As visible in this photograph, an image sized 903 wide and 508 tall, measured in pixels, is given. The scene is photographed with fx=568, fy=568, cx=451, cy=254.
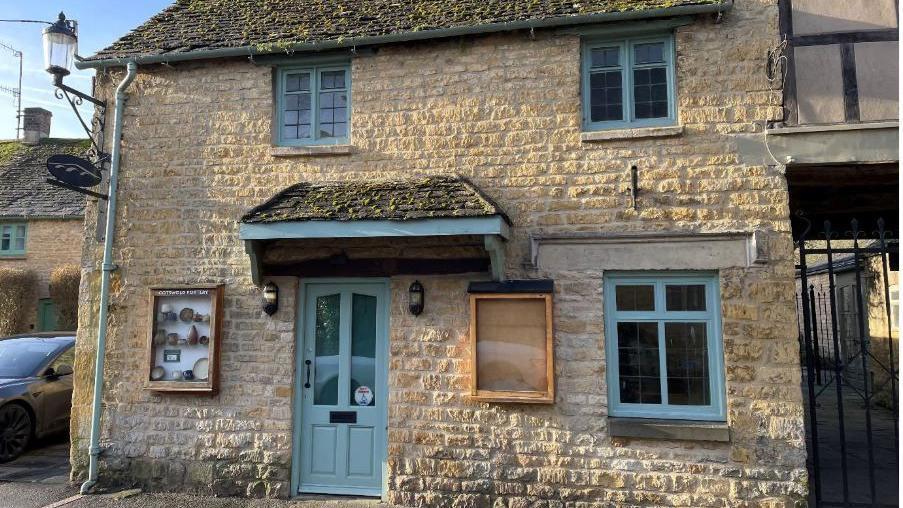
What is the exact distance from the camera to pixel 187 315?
21.7ft

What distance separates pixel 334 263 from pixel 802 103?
16.9 feet

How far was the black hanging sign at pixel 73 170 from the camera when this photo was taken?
639cm

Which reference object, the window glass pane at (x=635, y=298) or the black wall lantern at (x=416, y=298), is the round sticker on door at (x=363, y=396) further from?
the window glass pane at (x=635, y=298)

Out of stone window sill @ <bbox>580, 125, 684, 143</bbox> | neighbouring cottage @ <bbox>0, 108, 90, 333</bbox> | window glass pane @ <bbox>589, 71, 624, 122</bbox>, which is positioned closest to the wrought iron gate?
stone window sill @ <bbox>580, 125, 684, 143</bbox>

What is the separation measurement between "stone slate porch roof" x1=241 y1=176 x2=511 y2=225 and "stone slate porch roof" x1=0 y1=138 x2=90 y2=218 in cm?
1378

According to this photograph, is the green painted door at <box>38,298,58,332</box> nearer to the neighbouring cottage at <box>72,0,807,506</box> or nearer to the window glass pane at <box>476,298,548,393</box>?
the neighbouring cottage at <box>72,0,807,506</box>

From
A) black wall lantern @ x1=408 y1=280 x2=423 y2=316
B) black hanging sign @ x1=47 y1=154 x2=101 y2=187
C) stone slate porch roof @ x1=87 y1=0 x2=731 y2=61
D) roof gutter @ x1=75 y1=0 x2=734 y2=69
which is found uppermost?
stone slate porch roof @ x1=87 y1=0 x2=731 y2=61

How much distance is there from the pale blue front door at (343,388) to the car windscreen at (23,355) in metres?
4.85

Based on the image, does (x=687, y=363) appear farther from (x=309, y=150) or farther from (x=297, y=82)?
(x=297, y=82)

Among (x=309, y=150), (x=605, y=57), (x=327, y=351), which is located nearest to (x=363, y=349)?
(x=327, y=351)

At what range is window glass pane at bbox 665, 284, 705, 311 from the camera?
586 centimetres

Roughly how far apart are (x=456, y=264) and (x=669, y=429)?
2695 millimetres

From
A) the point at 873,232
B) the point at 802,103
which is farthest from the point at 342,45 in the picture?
the point at 873,232

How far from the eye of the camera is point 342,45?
6637 millimetres
